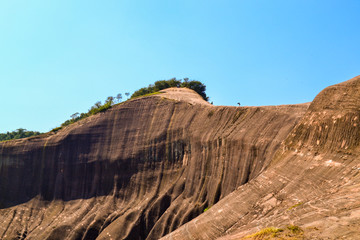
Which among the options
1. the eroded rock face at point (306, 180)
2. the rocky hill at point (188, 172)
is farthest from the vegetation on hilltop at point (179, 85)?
the eroded rock face at point (306, 180)

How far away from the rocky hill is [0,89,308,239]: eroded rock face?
133 mm

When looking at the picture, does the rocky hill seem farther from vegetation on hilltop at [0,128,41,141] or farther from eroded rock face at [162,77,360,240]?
vegetation on hilltop at [0,128,41,141]

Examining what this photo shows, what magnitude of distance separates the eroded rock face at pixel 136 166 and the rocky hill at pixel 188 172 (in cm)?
13

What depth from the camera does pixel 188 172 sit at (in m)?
36.0

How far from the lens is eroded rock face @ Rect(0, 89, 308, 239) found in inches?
1230

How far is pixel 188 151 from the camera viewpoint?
37.5 meters

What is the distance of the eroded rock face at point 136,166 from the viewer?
31250 millimetres

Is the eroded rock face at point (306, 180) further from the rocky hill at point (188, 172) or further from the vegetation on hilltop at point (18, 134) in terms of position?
the vegetation on hilltop at point (18, 134)

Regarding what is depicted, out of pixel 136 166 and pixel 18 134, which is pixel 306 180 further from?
pixel 18 134

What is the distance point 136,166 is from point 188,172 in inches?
330

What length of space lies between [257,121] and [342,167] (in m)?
12.2

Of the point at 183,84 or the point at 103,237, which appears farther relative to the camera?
the point at 183,84

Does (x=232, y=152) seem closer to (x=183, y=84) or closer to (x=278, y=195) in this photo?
(x=278, y=195)

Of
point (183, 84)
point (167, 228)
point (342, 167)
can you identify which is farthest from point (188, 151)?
point (183, 84)
